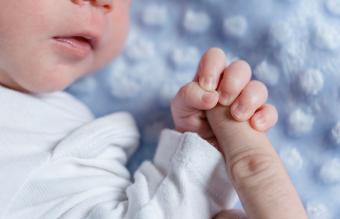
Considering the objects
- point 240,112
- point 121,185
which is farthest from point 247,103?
point 121,185

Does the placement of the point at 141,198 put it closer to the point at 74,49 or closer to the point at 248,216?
the point at 248,216

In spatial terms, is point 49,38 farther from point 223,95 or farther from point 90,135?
point 223,95

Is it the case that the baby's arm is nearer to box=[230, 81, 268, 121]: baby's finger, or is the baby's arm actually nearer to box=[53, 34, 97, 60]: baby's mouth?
box=[230, 81, 268, 121]: baby's finger

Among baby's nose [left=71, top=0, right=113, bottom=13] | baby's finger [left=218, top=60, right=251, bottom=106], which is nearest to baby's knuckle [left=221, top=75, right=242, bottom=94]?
baby's finger [left=218, top=60, right=251, bottom=106]

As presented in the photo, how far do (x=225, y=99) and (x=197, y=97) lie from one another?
0.16 ft

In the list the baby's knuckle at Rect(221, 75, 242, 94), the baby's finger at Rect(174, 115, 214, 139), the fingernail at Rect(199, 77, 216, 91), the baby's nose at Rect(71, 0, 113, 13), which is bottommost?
the baby's finger at Rect(174, 115, 214, 139)

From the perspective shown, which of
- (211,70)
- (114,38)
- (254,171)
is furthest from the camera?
(114,38)

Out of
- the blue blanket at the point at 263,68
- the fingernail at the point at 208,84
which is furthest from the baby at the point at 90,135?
the blue blanket at the point at 263,68

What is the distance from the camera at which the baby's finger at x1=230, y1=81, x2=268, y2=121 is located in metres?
0.97

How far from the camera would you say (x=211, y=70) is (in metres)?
1.01

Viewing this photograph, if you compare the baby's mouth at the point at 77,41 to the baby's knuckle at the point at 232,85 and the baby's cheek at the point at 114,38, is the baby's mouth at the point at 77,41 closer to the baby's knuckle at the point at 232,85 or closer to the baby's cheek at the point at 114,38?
the baby's cheek at the point at 114,38

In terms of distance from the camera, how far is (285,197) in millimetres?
874

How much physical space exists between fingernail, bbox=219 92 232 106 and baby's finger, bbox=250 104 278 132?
0.05 meters

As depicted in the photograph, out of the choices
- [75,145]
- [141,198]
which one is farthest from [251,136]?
[75,145]
